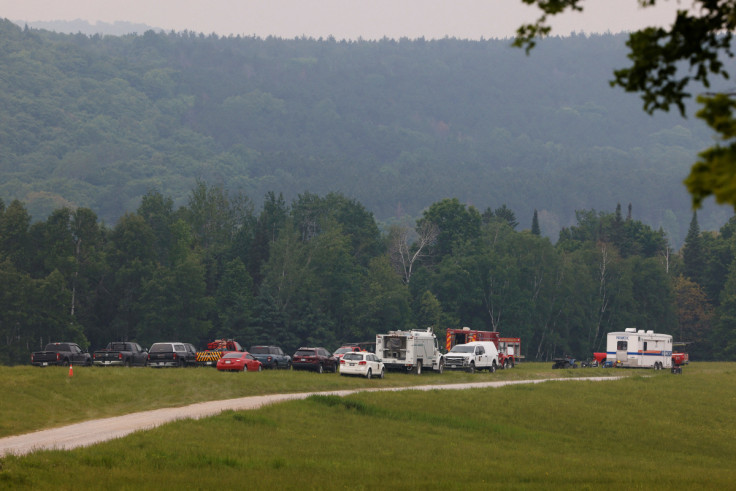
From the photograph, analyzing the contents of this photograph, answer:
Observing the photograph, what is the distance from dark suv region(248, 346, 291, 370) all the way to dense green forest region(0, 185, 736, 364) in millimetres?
29057

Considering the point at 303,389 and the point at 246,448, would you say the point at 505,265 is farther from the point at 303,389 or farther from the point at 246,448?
the point at 246,448

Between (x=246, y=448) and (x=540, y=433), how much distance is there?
50.8 feet

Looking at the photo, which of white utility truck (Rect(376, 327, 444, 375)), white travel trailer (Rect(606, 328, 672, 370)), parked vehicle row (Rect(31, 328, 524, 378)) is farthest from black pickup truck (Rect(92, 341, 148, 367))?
white travel trailer (Rect(606, 328, 672, 370))

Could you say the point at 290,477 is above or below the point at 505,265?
below

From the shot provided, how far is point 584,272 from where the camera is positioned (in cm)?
12700

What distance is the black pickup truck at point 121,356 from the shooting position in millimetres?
59156

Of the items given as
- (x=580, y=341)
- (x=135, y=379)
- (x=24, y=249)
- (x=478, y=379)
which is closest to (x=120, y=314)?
(x=24, y=249)

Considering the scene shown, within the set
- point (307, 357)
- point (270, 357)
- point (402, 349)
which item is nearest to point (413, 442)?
point (307, 357)

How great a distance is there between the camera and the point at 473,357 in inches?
2778

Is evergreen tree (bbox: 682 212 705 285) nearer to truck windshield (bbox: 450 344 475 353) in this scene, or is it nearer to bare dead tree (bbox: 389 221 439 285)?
bare dead tree (bbox: 389 221 439 285)

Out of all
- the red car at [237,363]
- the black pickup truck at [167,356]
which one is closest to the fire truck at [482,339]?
the red car at [237,363]

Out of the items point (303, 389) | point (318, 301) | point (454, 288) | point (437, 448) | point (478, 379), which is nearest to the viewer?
point (437, 448)

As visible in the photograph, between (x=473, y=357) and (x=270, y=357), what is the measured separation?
1655cm

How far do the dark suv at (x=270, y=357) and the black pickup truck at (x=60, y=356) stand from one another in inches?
449
